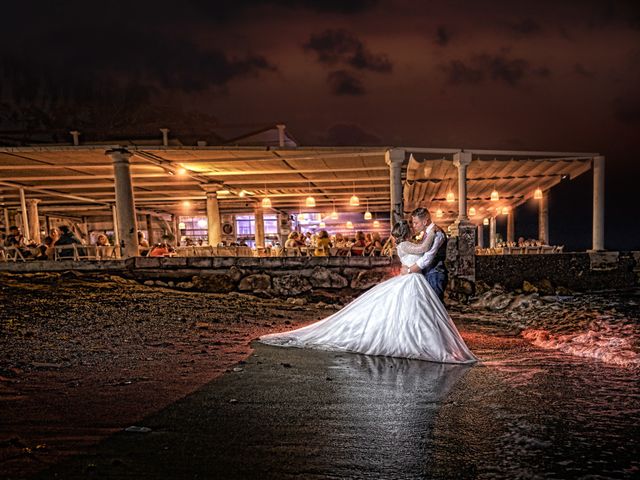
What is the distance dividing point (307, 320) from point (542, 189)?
44.2ft

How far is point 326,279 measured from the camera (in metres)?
11.6

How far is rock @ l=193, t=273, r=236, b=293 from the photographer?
37.4ft

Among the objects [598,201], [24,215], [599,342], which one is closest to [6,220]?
[24,215]

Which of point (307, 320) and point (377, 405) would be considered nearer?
point (377, 405)

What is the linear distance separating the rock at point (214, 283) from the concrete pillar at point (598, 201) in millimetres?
11091

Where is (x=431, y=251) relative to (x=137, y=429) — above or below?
above

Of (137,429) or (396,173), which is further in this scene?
(396,173)

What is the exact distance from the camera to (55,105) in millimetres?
27578

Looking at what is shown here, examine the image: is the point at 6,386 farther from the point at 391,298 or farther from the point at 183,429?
the point at 391,298

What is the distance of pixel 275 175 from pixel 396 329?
424 inches

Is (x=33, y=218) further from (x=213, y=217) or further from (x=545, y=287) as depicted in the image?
(x=545, y=287)

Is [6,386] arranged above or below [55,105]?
below

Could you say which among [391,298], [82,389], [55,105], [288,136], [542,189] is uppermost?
[55,105]

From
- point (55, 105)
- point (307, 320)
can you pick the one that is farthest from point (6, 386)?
point (55, 105)
